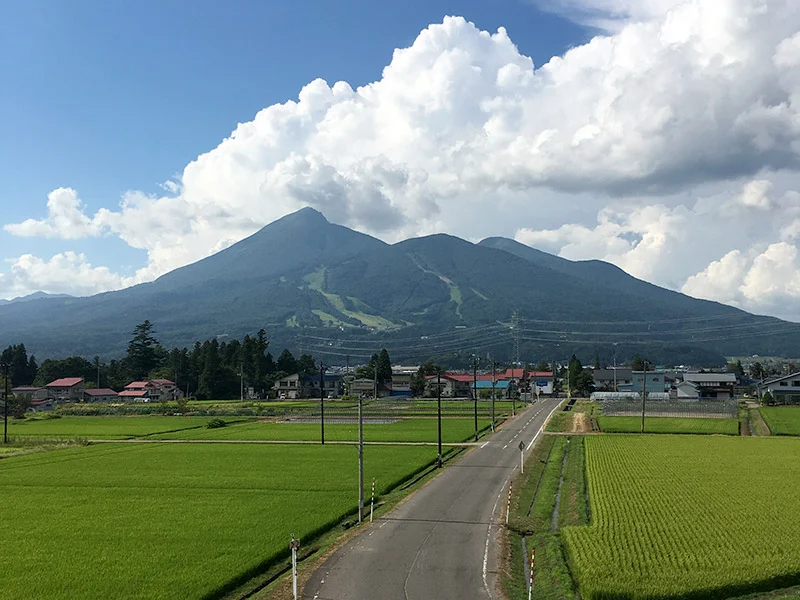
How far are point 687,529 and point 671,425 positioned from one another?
41649 millimetres

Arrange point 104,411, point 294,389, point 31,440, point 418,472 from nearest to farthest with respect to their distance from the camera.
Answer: point 418,472
point 31,440
point 104,411
point 294,389

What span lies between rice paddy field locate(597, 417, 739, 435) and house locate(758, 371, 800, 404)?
101ft

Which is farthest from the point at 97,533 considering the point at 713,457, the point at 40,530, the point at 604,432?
the point at 604,432

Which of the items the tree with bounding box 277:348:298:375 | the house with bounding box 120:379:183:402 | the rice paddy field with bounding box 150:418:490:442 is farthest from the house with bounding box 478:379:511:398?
the house with bounding box 120:379:183:402

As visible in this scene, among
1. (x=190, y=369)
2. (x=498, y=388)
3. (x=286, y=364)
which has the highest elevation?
(x=286, y=364)

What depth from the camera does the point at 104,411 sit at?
9131 centimetres

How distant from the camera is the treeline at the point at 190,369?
398ft

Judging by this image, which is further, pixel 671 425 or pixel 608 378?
pixel 608 378

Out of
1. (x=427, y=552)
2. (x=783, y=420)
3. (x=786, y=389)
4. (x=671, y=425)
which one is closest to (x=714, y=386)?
(x=786, y=389)

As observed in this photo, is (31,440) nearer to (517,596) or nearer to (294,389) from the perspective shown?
(517,596)

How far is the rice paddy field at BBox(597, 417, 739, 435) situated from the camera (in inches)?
2221

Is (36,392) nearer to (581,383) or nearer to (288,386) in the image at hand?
(288,386)

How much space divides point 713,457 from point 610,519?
64.0 feet

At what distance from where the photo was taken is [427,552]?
18.8m
